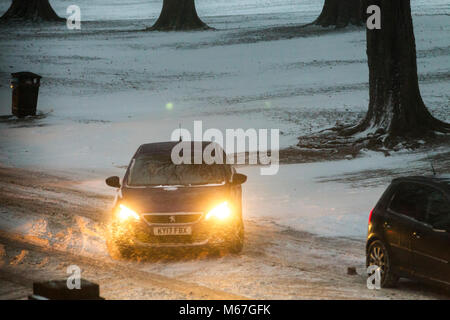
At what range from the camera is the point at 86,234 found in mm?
14914

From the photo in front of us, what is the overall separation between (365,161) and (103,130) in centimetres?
1009

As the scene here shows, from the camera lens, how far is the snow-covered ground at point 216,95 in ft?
66.8

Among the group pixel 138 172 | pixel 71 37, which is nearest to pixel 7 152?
pixel 138 172

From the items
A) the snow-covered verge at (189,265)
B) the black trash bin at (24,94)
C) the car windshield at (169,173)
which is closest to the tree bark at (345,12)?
the black trash bin at (24,94)

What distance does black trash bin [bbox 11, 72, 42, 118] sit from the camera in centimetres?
3309

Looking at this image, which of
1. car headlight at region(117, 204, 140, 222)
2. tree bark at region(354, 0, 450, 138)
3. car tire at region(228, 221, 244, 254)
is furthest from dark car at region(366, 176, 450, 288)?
tree bark at region(354, 0, 450, 138)

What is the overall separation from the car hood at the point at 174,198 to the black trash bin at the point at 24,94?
2065 cm

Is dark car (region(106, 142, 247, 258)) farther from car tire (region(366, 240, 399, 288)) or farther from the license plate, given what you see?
car tire (region(366, 240, 399, 288))

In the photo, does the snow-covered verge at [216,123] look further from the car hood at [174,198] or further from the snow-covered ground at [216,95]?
the car hood at [174,198]

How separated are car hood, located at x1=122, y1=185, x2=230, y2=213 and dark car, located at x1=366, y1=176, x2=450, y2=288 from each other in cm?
247

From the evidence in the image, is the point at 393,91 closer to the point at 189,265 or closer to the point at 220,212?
the point at 220,212

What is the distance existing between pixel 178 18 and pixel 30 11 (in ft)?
38.0
